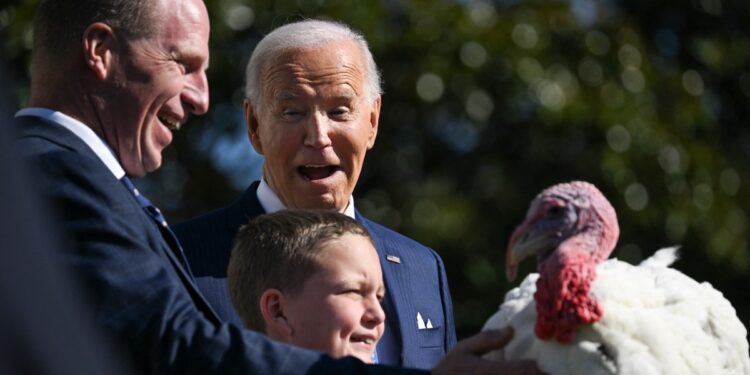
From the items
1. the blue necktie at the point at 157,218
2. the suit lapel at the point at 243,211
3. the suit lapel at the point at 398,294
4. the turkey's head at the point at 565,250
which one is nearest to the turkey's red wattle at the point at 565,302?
the turkey's head at the point at 565,250

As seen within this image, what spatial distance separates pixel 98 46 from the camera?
116 inches

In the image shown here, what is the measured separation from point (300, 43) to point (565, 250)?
205 cm

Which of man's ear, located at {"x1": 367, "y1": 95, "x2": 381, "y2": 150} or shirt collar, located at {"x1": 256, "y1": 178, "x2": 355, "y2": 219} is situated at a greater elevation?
man's ear, located at {"x1": 367, "y1": 95, "x2": 381, "y2": 150}

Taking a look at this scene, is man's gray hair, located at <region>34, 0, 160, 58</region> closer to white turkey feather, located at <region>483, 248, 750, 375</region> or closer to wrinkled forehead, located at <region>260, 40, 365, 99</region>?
white turkey feather, located at <region>483, 248, 750, 375</region>

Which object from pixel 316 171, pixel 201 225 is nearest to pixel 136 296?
pixel 201 225

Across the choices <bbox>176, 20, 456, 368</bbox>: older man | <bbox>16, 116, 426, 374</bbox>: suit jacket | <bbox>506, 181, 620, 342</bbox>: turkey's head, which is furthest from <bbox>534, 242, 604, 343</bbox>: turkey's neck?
<bbox>176, 20, 456, 368</bbox>: older man

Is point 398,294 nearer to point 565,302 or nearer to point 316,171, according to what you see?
point 316,171

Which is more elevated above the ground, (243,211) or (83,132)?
(83,132)

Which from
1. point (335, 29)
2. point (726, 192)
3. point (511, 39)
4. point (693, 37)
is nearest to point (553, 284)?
point (335, 29)

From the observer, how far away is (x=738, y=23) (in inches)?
352

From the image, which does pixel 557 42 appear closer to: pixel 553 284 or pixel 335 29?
pixel 335 29

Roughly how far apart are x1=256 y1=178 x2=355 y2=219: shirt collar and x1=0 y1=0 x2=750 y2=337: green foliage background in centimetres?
307

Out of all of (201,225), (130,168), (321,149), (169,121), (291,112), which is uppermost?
(169,121)

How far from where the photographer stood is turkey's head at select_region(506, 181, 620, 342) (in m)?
2.52
